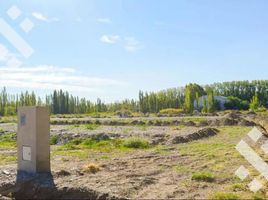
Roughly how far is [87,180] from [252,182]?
4.26m

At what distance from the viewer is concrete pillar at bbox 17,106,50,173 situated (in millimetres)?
11453

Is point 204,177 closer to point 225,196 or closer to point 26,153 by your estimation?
point 225,196

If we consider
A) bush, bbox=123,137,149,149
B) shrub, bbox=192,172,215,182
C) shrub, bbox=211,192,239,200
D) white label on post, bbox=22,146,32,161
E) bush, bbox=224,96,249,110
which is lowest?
shrub, bbox=211,192,239,200

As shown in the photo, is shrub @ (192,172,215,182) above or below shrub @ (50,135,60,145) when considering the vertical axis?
below

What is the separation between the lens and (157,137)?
23375 mm

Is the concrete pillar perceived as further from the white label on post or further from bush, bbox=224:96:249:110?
bush, bbox=224:96:249:110

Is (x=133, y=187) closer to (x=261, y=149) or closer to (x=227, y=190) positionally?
(x=227, y=190)

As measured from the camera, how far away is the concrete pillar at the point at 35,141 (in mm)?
11453

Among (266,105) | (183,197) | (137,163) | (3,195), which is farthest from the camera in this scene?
(266,105)

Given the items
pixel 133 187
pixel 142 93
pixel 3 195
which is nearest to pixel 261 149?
pixel 133 187

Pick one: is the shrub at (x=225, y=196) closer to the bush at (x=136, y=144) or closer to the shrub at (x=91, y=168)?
the shrub at (x=91, y=168)

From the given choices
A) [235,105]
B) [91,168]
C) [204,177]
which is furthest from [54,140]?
[235,105]

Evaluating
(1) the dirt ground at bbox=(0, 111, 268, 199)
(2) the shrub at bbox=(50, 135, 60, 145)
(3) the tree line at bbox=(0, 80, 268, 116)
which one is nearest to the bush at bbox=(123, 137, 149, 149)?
(1) the dirt ground at bbox=(0, 111, 268, 199)

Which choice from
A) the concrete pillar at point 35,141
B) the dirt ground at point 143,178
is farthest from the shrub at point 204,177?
the concrete pillar at point 35,141
